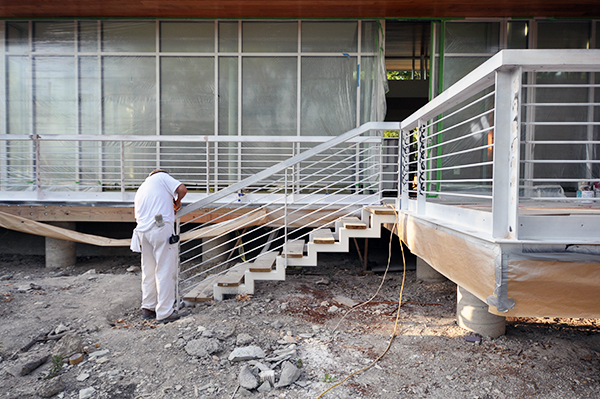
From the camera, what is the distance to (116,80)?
7.15m

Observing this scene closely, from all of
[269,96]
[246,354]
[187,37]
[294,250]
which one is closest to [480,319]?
[294,250]

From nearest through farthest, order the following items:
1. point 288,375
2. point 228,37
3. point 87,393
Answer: point 87,393, point 288,375, point 228,37

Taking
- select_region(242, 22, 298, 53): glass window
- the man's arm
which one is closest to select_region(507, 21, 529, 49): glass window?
select_region(242, 22, 298, 53): glass window

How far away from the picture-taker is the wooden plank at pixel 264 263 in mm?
4383

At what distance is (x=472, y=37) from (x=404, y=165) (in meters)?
4.11

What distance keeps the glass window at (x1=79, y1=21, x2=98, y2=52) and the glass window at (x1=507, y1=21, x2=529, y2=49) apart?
25.7ft

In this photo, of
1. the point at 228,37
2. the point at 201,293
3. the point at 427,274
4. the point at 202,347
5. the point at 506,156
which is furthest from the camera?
the point at 228,37

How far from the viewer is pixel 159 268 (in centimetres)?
400

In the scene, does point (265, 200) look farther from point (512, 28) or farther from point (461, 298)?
point (512, 28)

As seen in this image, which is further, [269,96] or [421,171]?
[269,96]

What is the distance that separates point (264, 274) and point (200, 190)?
325 centimetres

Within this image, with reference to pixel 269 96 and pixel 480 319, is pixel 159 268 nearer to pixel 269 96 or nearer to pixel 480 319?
pixel 480 319

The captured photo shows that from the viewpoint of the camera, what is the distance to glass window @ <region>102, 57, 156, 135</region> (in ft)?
23.4

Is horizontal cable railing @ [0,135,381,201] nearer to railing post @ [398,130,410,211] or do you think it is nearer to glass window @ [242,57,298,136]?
glass window @ [242,57,298,136]
